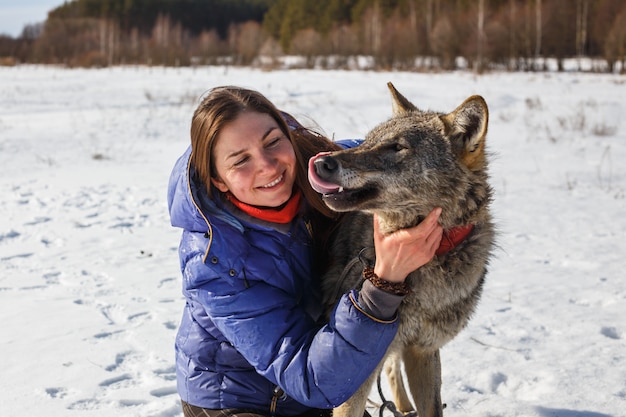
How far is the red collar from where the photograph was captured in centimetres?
240

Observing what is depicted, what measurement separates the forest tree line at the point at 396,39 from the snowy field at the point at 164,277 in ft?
62.4

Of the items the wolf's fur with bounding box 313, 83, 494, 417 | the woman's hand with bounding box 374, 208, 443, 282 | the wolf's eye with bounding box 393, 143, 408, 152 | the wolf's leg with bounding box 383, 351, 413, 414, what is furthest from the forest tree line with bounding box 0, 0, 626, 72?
the woman's hand with bounding box 374, 208, 443, 282

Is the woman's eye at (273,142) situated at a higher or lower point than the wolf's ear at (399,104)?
lower

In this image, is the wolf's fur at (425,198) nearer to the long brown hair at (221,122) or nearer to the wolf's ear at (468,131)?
the wolf's ear at (468,131)

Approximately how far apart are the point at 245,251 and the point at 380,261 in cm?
53

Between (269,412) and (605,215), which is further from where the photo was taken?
(605,215)

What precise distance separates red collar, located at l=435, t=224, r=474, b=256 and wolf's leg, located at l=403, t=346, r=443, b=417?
0.72 metres

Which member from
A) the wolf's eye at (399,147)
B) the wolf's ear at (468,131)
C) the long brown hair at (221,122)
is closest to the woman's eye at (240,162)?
the long brown hair at (221,122)

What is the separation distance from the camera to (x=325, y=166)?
2154mm

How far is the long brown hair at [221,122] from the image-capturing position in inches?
93.4

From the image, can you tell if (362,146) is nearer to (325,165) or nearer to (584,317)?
(325,165)

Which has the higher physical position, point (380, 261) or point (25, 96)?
point (25, 96)

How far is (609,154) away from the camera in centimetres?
956

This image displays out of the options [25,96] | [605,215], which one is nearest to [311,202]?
[605,215]
